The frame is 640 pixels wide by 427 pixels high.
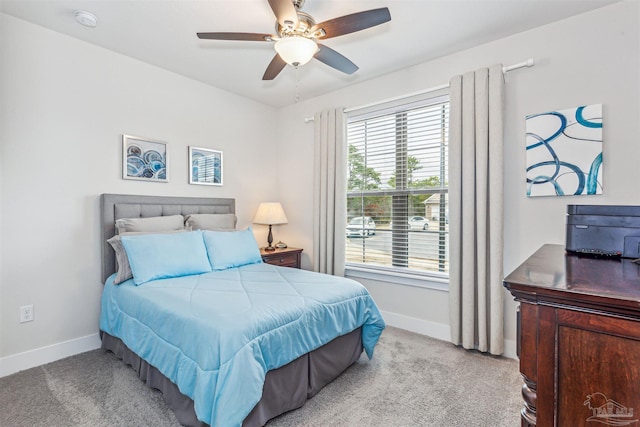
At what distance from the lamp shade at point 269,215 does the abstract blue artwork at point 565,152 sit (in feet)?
8.39

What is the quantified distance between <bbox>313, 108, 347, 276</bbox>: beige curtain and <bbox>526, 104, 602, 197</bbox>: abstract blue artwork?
5.81ft

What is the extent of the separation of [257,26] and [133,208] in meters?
1.91

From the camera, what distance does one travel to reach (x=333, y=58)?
7.03ft

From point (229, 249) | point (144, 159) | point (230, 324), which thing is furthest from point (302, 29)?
point (144, 159)

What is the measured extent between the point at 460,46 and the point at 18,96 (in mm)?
3533

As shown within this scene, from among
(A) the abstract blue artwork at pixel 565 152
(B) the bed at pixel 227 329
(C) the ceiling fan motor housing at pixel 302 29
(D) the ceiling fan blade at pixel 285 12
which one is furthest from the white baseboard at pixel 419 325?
(D) the ceiling fan blade at pixel 285 12

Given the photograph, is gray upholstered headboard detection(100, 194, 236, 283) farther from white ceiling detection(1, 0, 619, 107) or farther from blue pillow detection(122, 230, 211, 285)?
white ceiling detection(1, 0, 619, 107)

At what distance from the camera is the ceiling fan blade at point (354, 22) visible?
1.66m

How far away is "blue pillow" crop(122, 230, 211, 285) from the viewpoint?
233cm

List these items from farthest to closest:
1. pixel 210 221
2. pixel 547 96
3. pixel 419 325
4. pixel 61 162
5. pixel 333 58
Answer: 1. pixel 210 221
2. pixel 419 325
3. pixel 61 162
4. pixel 547 96
5. pixel 333 58

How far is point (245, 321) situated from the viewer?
62.6 inches

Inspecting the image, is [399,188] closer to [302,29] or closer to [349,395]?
[302,29]

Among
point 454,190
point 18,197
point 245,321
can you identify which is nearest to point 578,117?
point 454,190

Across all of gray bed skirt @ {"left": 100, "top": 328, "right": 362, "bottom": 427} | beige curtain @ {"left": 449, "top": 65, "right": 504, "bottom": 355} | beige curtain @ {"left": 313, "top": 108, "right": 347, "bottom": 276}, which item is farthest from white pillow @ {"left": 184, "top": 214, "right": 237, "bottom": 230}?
beige curtain @ {"left": 449, "top": 65, "right": 504, "bottom": 355}
